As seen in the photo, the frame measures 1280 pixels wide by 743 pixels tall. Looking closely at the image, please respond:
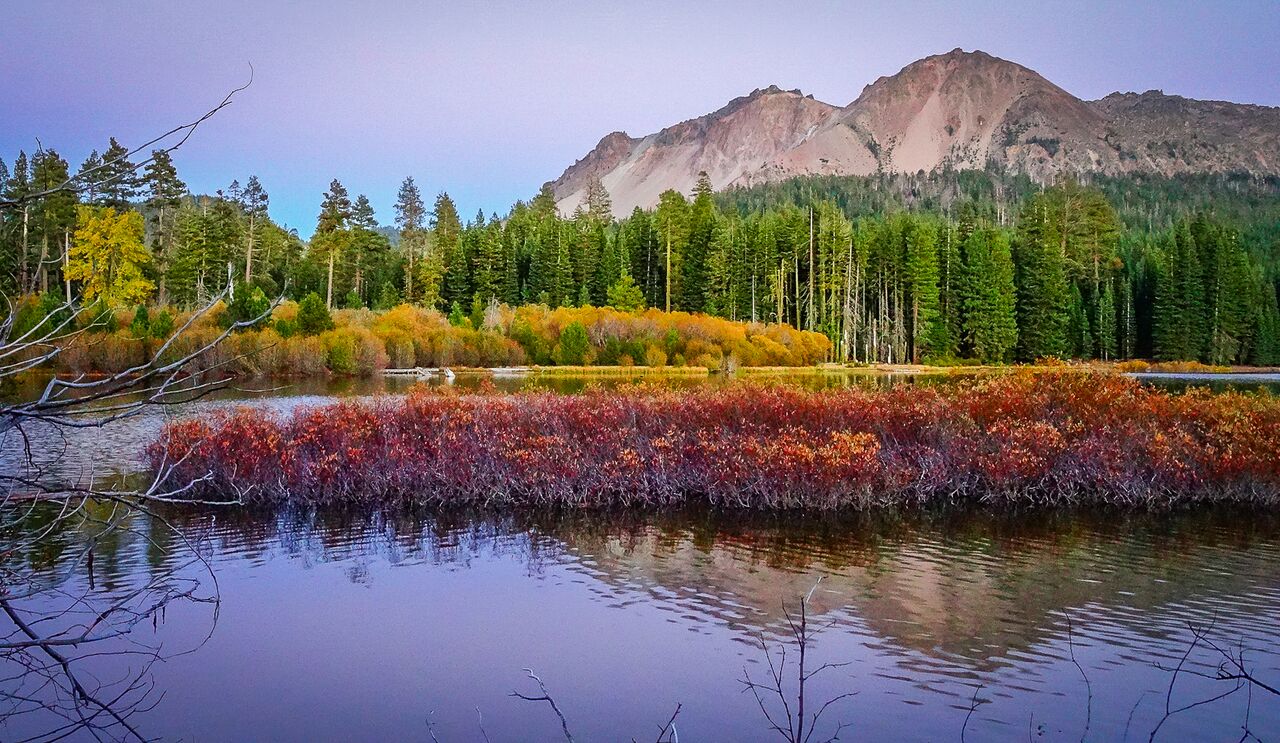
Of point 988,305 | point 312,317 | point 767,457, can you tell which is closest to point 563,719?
point 767,457

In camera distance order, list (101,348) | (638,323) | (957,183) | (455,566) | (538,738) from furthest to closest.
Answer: (957,183) < (638,323) < (101,348) < (455,566) < (538,738)

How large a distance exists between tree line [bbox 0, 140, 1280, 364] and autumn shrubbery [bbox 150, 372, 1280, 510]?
143ft

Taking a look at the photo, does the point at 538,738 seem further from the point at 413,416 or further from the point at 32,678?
the point at 413,416

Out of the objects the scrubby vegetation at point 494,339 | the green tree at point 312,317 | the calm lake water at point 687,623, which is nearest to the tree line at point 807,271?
the scrubby vegetation at point 494,339

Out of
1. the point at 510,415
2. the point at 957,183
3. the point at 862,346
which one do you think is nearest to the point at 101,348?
the point at 510,415

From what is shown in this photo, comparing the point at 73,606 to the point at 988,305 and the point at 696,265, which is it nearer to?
the point at 988,305

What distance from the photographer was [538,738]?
20.6 feet

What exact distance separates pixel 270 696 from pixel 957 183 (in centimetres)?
18529

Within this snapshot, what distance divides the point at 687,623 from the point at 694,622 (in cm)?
8

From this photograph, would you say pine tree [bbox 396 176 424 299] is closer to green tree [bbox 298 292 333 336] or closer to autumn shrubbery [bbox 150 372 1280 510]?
green tree [bbox 298 292 333 336]

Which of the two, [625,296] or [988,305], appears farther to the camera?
[625,296]

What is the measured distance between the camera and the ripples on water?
21.5 ft

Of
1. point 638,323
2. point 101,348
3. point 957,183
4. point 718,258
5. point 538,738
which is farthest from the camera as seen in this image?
point 957,183

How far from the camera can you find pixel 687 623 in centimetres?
842
